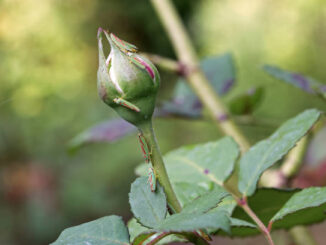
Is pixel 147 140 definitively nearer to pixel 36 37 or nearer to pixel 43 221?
pixel 43 221

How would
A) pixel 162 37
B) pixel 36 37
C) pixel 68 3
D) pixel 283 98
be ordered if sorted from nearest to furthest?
pixel 283 98 → pixel 36 37 → pixel 68 3 → pixel 162 37

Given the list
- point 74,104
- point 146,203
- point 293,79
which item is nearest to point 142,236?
point 146,203

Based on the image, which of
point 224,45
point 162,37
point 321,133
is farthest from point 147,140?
point 162,37

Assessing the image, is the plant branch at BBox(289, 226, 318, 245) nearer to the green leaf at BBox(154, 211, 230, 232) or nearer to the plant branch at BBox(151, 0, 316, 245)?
the plant branch at BBox(151, 0, 316, 245)

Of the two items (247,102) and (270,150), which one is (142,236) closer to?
(270,150)

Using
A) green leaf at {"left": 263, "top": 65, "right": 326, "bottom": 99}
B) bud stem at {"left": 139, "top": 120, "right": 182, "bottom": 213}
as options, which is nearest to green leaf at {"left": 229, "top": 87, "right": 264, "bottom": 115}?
green leaf at {"left": 263, "top": 65, "right": 326, "bottom": 99}

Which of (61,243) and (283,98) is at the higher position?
(283,98)
